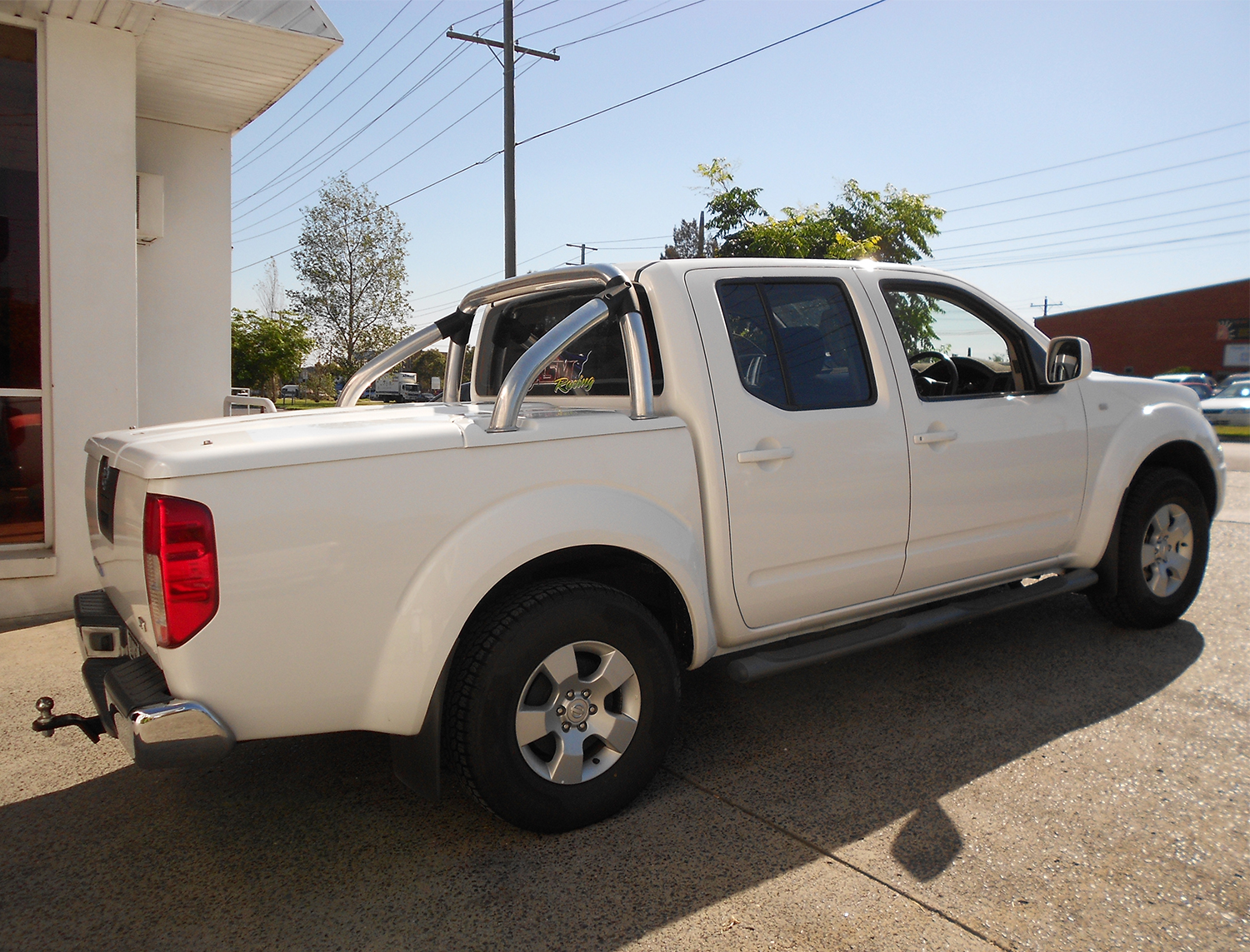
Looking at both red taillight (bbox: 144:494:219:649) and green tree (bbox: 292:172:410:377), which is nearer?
red taillight (bbox: 144:494:219:649)

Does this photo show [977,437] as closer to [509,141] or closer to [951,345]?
[951,345]

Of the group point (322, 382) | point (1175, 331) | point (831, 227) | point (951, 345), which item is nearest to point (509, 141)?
point (831, 227)

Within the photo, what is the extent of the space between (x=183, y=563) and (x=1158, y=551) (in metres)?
4.64

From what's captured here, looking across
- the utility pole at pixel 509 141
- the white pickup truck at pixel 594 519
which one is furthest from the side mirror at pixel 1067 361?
the utility pole at pixel 509 141

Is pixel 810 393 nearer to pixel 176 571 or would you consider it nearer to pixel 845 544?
pixel 845 544

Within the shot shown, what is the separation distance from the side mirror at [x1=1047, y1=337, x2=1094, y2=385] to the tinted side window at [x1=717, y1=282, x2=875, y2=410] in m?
1.10

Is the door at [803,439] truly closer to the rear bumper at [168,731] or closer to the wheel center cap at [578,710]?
the wheel center cap at [578,710]

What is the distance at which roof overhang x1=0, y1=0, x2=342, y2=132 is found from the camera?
17.5 feet

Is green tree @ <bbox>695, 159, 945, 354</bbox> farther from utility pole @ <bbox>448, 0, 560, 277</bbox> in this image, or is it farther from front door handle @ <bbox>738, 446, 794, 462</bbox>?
front door handle @ <bbox>738, 446, 794, 462</bbox>

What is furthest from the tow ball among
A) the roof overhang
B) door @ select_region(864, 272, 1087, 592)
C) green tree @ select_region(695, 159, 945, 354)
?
green tree @ select_region(695, 159, 945, 354)

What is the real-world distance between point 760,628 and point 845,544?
47 cm

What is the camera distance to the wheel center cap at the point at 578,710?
9.17 ft

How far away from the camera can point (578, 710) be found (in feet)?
9.21

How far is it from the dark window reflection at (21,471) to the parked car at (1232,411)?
23.2 m
